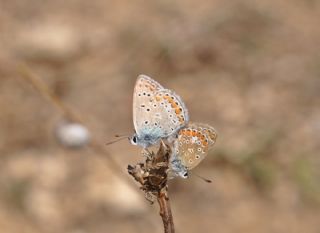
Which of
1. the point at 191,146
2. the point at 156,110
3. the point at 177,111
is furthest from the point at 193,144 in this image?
the point at 156,110

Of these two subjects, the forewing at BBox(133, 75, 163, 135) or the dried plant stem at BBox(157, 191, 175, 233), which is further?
the forewing at BBox(133, 75, 163, 135)

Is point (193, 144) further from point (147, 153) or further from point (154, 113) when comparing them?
point (154, 113)

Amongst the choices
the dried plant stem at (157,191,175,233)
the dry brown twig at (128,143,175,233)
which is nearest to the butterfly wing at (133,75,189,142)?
the dry brown twig at (128,143,175,233)

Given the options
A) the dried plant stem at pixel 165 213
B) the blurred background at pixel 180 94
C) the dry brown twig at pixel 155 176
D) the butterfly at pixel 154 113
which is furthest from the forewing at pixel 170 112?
the blurred background at pixel 180 94

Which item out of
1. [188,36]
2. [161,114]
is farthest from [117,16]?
[161,114]

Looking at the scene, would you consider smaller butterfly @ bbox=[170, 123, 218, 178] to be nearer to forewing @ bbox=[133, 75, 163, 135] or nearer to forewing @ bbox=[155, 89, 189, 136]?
forewing @ bbox=[155, 89, 189, 136]

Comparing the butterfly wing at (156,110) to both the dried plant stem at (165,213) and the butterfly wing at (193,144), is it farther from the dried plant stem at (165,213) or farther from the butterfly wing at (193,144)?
the dried plant stem at (165,213)
